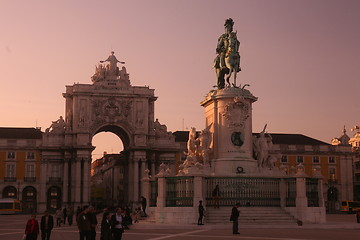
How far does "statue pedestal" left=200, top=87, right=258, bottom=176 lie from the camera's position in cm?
3253

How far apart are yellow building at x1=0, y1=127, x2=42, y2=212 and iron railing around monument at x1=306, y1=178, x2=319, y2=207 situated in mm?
67047

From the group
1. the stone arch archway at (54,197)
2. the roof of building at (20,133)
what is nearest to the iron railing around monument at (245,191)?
the stone arch archway at (54,197)

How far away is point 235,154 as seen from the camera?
32688mm

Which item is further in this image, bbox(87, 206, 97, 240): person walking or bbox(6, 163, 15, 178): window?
bbox(6, 163, 15, 178): window

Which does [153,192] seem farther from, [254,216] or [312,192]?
[312,192]

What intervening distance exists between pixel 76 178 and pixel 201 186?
6145 cm

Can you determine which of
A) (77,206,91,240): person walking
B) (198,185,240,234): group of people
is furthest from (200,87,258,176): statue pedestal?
(77,206,91,240): person walking

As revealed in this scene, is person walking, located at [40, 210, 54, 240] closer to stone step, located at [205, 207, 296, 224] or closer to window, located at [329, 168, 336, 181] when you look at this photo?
stone step, located at [205, 207, 296, 224]

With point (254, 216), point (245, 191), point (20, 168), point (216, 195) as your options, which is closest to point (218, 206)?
point (216, 195)

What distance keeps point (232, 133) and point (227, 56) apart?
4.52 meters

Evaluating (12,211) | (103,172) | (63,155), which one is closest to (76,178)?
(63,155)

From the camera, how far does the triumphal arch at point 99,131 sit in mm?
91375

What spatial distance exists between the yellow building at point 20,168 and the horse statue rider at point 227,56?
6421cm

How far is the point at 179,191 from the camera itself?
32.2 m
